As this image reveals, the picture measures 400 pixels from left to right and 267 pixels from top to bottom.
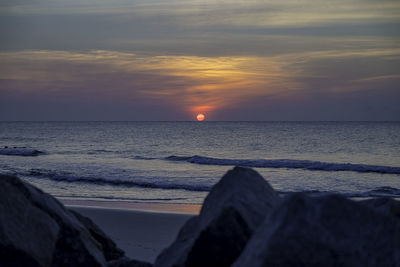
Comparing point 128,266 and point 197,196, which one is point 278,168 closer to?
point 197,196

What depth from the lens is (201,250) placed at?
3.64 meters

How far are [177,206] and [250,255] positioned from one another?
1004 centimetres

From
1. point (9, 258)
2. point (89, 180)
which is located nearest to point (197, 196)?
point (89, 180)

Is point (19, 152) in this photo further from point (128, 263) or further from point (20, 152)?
point (128, 263)

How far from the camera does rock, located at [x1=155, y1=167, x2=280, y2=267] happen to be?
11.7 feet

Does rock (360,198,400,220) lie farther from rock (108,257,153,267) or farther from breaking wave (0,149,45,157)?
breaking wave (0,149,45,157)

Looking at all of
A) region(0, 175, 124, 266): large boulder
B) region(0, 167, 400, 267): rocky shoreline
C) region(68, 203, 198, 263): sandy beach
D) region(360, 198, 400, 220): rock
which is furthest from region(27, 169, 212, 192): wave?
region(360, 198, 400, 220): rock

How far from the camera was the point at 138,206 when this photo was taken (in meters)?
12.7

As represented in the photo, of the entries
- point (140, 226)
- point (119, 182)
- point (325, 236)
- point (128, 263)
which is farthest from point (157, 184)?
point (325, 236)

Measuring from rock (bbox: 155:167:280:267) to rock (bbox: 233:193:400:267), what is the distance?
29.2 inches

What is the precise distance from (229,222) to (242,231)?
13 cm

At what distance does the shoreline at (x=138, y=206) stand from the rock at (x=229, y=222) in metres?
7.35

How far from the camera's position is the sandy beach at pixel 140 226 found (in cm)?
760

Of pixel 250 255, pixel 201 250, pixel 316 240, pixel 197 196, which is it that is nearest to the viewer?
pixel 316 240
